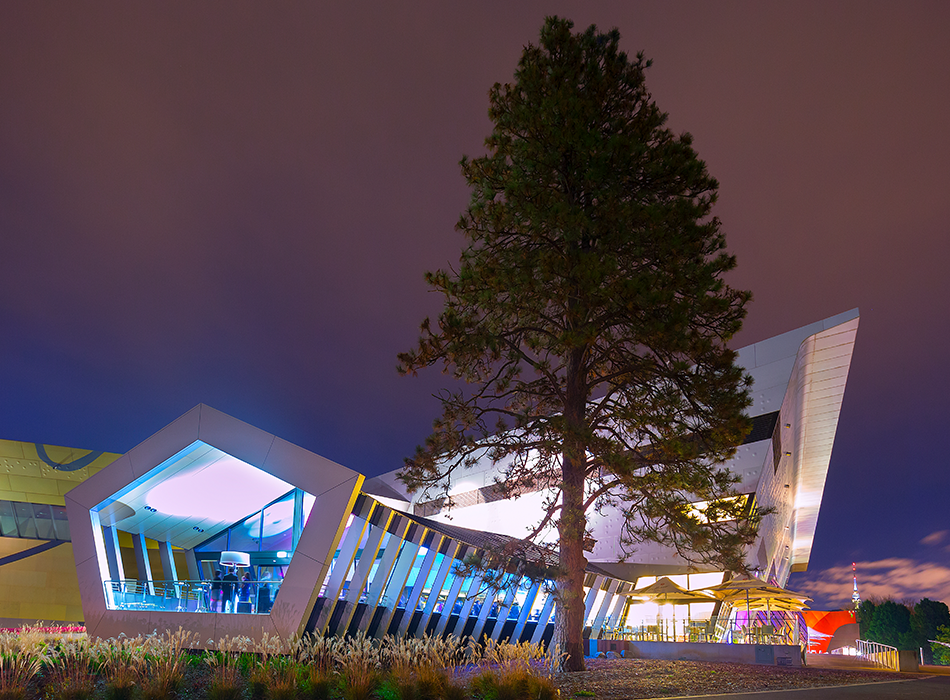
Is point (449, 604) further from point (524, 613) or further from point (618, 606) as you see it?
point (618, 606)

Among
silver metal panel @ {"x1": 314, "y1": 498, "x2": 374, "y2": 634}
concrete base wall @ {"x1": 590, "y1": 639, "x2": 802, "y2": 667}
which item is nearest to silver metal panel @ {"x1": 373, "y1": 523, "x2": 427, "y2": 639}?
silver metal panel @ {"x1": 314, "y1": 498, "x2": 374, "y2": 634}

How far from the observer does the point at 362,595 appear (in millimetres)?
15797

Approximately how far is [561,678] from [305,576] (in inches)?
236

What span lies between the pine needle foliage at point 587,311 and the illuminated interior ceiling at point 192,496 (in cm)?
551

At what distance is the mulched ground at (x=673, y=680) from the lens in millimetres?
9898

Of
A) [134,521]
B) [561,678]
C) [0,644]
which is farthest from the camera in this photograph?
[134,521]

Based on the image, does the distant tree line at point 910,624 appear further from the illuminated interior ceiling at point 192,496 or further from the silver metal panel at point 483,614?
the illuminated interior ceiling at point 192,496

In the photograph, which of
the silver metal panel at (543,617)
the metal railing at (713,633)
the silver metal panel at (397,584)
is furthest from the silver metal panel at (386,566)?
the metal railing at (713,633)

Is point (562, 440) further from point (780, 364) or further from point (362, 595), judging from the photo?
point (780, 364)

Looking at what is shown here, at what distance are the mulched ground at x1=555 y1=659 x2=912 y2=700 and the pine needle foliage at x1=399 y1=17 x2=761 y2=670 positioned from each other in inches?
48.3

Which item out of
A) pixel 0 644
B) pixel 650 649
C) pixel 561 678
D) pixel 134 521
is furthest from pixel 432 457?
pixel 650 649

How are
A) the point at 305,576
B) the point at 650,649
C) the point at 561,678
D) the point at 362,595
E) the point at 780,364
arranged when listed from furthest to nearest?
the point at 780,364 < the point at 650,649 < the point at 362,595 < the point at 305,576 < the point at 561,678

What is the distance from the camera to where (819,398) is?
119ft

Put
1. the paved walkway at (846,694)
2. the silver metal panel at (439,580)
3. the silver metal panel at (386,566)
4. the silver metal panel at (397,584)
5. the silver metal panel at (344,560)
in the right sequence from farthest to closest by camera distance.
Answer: the silver metal panel at (439,580), the silver metal panel at (397,584), the silver metal panel at (386,566), the silver metal panel at (344,560), the paved walkway at (846,694)
